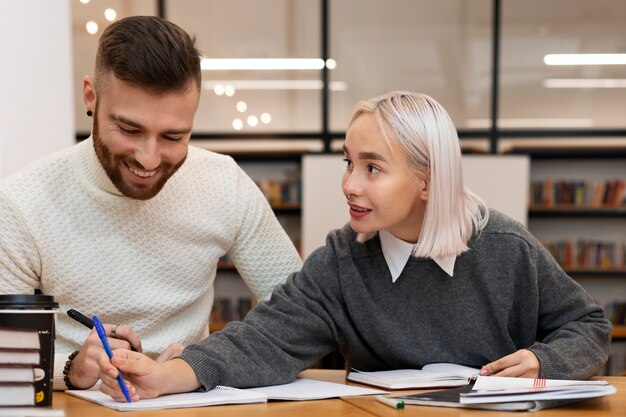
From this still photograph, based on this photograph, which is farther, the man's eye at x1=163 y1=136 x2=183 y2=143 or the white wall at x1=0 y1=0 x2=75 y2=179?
the white wall at x1=0 y1=0 x2=75 y2=179

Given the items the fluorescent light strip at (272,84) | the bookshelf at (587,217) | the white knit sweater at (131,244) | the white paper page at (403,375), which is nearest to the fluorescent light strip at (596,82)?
the bookshelf at (587,217)

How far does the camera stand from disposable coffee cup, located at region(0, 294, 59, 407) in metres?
1.37

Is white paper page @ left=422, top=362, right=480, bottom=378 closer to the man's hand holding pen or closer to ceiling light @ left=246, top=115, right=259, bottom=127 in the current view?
the man's hand holding pen

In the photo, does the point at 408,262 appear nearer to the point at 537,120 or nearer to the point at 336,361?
the point at 336,361

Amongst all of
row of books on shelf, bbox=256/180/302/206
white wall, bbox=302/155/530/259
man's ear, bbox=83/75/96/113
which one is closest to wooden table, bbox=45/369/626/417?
man's ear, bbox=83/75/96/113

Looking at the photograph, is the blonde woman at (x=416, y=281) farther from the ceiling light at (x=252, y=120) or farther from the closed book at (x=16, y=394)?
the ceiling light at (x=252, y=120)

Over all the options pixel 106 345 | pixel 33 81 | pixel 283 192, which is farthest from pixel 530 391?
pixel 283 192

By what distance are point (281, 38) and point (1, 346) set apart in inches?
266

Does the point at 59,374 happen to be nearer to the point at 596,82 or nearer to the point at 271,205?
the point at 271,205

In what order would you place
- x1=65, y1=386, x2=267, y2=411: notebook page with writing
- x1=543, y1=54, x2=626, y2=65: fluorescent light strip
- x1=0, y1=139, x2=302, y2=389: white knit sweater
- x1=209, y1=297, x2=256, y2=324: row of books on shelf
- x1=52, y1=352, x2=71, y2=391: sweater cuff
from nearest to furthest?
1. x1=65, y1=386, x2=267, y2=411: notebook page with writing
2. x1=52, y1=352, x2=71, y2=391: sweater cuff
3. x1=0, y1=139, x2=302, y2=389: white knit sweater
4. x1=543, y1=54, x2=626, y2=65: fluorescent light strip
5. x1=209, y1=297, x2=256, y2=324: row of books on shelf

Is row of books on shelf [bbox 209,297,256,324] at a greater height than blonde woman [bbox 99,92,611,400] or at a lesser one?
lesser

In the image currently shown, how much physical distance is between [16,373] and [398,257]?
0.87 meters

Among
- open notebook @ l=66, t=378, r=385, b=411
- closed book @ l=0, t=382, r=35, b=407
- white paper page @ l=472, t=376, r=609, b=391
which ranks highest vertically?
closed book @ l=0, t=382, r=35, b=407

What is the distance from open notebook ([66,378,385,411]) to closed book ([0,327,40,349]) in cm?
19
